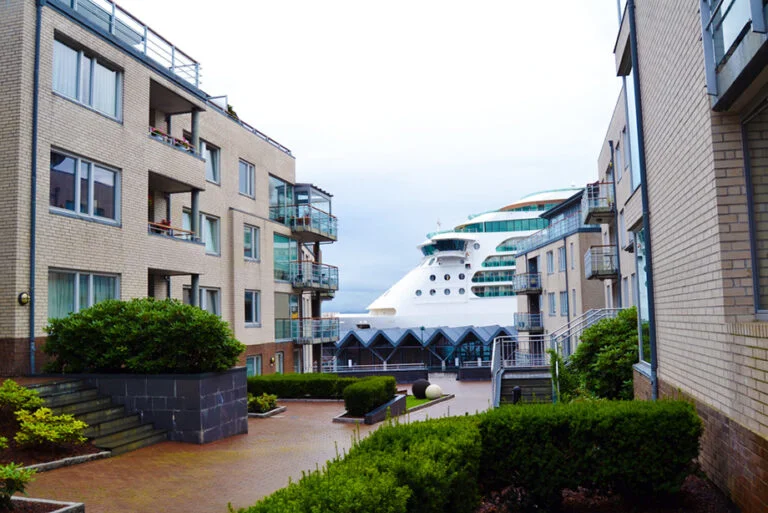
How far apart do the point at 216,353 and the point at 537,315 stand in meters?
38.3

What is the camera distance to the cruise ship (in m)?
61.8

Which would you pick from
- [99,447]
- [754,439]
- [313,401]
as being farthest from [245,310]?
[754,439]

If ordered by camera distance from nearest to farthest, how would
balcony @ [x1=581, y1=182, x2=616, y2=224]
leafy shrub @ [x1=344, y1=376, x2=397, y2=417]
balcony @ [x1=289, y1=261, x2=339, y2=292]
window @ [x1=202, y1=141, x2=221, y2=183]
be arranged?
leafy shrub @ [x1=344, y1=376, x2=397, y2=417] → window @ [x1=202, y1=141, x2=221, y2=183] → balcony @ [x1=581, y1=182, x2=616, y2=224] → balcony @ [x1=289, y1=261, x2=339, y2=292]

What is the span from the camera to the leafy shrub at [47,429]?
34.1 ft

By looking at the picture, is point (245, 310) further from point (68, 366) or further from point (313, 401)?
point (68, 366)

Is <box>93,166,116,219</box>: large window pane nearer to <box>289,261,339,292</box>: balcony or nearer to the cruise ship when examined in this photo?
<box>289,261,339,292</box>: balcony

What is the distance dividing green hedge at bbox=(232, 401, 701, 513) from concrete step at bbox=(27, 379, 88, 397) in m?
7.99

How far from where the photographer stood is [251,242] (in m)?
28.2

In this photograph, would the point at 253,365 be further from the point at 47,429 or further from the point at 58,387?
the point at 47,429

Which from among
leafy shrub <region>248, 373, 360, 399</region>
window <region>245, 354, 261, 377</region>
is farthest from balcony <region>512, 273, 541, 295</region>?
leafy shrub <region>248, 373, 360, 399</region>

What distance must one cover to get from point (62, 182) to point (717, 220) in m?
14.3

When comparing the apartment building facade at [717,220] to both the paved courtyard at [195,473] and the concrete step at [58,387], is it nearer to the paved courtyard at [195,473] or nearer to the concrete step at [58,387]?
Result: the paved courtyard at [195,473]

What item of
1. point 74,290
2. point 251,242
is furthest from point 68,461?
point 251,242

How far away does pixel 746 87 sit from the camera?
6188 mm
